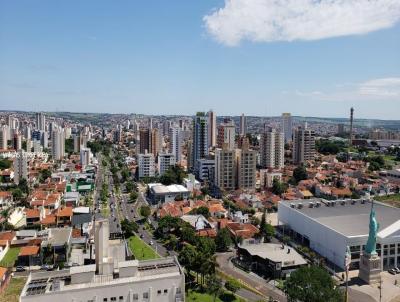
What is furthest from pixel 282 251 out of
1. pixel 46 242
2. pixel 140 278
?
pixel 46 242

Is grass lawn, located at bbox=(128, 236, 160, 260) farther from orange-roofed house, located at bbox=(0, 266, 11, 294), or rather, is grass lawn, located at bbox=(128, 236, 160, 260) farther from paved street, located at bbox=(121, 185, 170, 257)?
orange-roofed house, located at bbox=(0, 266, 11, 294)

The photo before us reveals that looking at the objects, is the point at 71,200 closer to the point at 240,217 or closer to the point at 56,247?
the point at 56,247

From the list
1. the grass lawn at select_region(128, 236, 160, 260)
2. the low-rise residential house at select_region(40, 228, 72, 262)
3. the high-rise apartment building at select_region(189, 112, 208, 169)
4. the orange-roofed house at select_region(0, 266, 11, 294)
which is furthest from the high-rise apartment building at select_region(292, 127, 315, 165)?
the orange-roofed house at select_region(0, 266, 11, 294)

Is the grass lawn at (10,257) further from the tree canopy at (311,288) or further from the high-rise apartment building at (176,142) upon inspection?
the high-rise apartment building at (176,142)

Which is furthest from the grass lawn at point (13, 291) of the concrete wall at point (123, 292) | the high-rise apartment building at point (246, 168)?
the high-rise apartment building at point (246, 168)

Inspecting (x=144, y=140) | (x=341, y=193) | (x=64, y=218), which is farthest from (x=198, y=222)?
(x=144, y=140)

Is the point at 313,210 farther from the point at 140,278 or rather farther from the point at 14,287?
the point at 14,287
